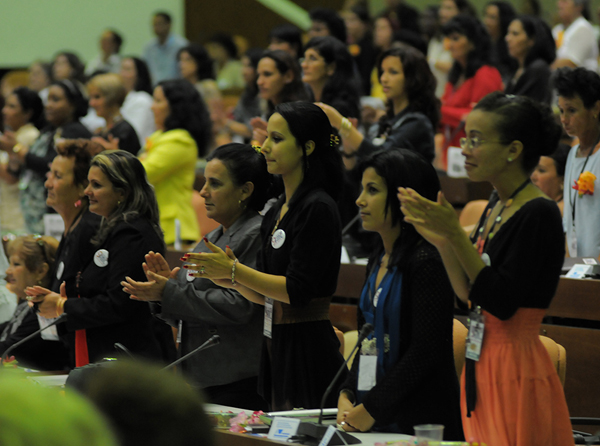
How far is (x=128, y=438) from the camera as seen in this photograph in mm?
952

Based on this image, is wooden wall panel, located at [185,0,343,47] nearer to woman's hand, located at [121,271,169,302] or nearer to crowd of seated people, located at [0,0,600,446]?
crowd of seated people, located at [0,0,600,446]

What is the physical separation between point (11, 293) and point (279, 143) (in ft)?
6.77

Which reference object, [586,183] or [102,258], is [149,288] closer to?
[102,258]

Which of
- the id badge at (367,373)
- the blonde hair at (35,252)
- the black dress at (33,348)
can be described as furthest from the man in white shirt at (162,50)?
the id badge at (367,373)

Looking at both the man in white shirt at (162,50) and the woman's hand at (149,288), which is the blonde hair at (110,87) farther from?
the man in white shirt at (162,50)

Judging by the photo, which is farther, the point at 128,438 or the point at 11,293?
the point at 11,293

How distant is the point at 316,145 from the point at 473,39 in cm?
369

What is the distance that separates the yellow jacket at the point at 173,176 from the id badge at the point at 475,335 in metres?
2.79

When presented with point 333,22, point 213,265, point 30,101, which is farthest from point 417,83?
point 30,101

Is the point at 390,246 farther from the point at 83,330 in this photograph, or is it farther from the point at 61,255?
the point at 61,255

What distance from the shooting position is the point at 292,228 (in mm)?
2633

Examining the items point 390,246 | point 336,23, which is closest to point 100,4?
point 336,23

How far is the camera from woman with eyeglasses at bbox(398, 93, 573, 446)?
203 centimetres

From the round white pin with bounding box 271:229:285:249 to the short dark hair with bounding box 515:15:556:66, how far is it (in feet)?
12.7
